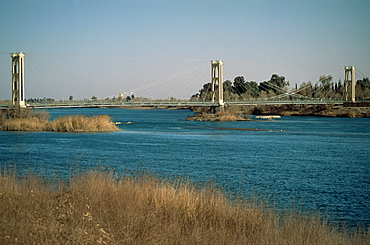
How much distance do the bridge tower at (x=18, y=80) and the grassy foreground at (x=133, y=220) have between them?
54.2 meters

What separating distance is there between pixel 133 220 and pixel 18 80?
61.9 m

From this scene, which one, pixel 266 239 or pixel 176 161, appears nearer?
pixel 266 239

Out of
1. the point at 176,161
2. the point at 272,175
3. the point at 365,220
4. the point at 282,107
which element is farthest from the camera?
the point at 282,107

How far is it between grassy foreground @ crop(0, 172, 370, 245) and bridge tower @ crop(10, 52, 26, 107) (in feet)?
178

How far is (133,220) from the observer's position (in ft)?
29.3

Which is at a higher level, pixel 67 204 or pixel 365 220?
pixel 67 204

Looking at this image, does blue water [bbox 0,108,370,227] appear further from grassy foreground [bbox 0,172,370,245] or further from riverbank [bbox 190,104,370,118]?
riverbank [bbox 190,104,370,118]

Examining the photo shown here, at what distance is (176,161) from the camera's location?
24984 millimetres

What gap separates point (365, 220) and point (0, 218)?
8.76 meters

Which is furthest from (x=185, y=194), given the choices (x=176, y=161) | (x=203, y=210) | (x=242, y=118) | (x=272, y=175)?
(x=242, y=118)

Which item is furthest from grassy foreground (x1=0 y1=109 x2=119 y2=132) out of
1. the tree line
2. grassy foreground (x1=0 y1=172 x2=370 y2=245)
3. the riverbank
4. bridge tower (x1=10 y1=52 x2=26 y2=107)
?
A: the tree line

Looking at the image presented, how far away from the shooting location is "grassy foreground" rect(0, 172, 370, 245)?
7785 mm

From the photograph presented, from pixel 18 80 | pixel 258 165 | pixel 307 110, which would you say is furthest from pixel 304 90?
pixel 258 165

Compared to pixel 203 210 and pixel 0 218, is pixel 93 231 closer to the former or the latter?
pixel 0 218
